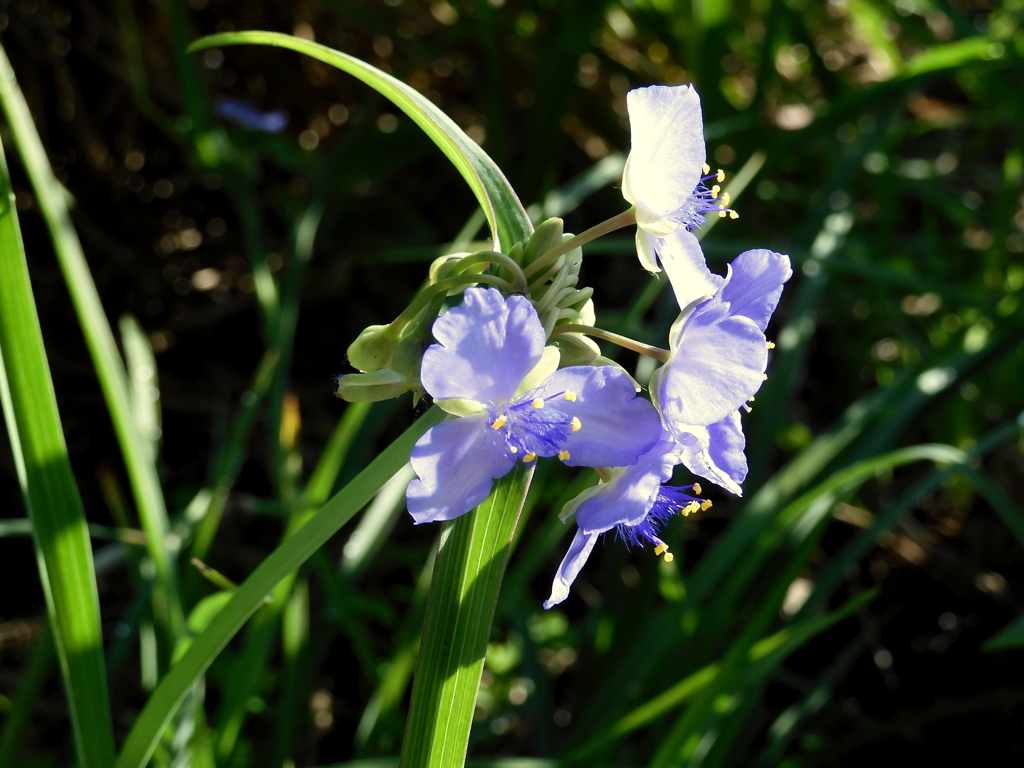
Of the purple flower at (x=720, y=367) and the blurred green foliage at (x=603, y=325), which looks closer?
the purple flower at (x=720, y=367)

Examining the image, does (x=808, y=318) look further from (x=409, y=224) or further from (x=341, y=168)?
(x=341, y=168)

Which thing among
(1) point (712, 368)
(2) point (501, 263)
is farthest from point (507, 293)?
(1) point (712, 368)

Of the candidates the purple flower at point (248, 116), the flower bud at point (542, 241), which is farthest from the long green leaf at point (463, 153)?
the purple flower at point (248, 116)

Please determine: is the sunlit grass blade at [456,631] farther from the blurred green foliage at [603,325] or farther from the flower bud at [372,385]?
the blurred green foliage at [603,325]

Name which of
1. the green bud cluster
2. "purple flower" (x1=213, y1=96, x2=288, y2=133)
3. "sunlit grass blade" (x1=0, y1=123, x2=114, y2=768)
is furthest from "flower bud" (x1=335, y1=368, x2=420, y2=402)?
"purple flower" (x1=213, y1=96, x2=288, y2=133)

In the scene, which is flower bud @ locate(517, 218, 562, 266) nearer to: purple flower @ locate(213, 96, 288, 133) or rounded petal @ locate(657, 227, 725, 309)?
rounded petal @ locate(657, 227, 725, 309)

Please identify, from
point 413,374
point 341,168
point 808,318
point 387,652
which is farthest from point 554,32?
point 413,374
